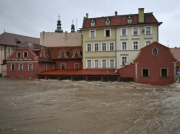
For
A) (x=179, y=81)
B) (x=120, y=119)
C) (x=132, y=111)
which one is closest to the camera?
(x=120, y=119)

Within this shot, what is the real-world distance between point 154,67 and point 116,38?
9700 millimetres

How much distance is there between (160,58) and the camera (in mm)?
29172

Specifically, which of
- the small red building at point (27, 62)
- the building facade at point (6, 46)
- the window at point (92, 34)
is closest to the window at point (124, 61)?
the window at point (92, 34)

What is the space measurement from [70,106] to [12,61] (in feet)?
97.4

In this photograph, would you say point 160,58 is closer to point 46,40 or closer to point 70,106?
point 70,106

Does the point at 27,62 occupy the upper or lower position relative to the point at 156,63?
upper

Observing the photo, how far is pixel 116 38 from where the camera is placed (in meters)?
35.2

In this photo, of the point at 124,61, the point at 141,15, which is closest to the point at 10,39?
the point at 124,61

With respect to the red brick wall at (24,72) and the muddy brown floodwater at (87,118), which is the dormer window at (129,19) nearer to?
the red brick wall at (24,72)

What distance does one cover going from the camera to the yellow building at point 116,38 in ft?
111

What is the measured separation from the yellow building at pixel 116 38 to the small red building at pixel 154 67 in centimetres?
444

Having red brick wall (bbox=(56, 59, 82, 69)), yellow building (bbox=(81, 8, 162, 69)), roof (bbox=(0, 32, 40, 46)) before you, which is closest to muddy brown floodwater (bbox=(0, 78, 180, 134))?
yellow building (bbox=(81, 8, 162, 69))

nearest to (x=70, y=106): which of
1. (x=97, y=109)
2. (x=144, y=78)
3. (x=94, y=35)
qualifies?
(x=97, y=109)

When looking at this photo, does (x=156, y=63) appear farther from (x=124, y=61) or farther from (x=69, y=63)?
(x=69, y=63)
